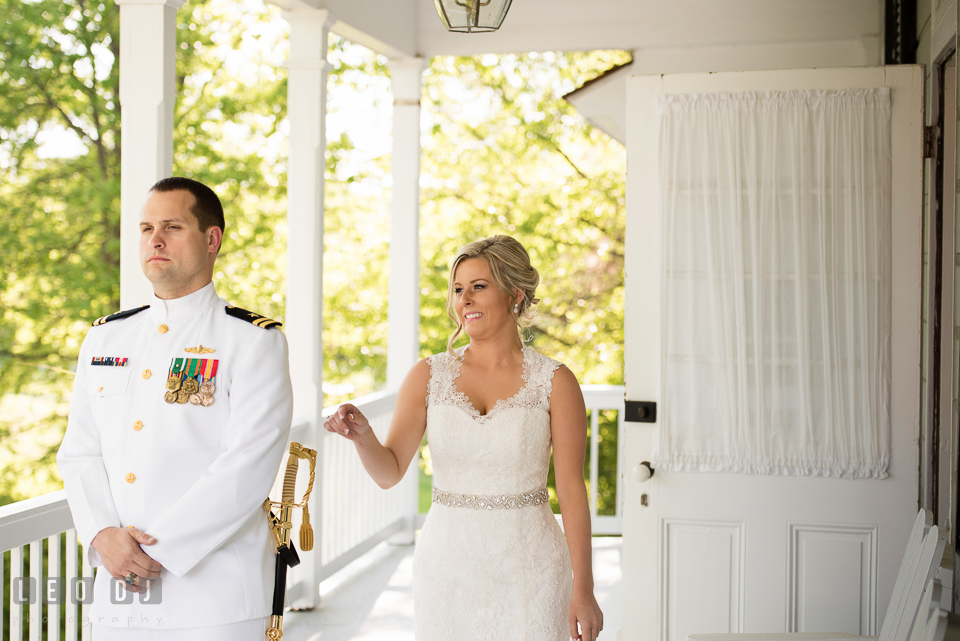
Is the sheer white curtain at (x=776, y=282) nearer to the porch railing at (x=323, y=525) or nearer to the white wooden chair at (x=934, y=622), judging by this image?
the white wooden chair at (x=934, y=622)

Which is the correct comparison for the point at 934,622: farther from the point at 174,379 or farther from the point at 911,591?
the point at 174,379

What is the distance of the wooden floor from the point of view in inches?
157

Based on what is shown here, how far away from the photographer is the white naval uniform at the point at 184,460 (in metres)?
1.83

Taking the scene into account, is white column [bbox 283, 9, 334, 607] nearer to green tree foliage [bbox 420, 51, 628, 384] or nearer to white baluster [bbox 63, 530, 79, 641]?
white baluster [bbox 63, 530, 79, 641]

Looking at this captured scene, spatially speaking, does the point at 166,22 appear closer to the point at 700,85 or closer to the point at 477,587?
the point at 700,85

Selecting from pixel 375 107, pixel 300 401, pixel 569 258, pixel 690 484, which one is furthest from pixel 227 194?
pixel 690 484

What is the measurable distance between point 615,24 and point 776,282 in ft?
7.86

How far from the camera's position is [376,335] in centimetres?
1081

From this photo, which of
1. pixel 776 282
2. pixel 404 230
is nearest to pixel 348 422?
pixel 776 282

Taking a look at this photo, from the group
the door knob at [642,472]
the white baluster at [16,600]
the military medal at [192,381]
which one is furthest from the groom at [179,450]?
the door knob at [642,472]

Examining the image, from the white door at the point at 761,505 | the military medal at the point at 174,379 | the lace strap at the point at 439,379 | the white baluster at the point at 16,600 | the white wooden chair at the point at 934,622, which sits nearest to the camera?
the white wooden chair at the point at 934,622

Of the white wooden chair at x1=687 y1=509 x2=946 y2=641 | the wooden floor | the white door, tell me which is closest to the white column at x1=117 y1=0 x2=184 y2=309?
the white door

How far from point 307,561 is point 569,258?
640 cm

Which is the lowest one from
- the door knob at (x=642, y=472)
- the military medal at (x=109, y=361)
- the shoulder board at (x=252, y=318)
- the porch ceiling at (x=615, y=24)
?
the door knob at (x=642, y=472)
